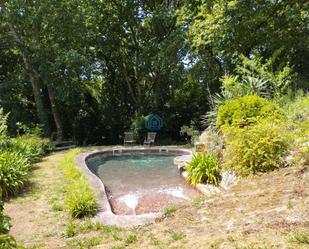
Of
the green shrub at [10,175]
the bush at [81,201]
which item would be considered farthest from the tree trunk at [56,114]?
the bush at [81,201]

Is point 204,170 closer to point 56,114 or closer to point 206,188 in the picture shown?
point 206,188

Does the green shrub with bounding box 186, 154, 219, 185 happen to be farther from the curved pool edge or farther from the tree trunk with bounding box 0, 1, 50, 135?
the tree trunk with bounding box 0, 1, 50, 135

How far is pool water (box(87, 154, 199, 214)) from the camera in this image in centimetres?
663

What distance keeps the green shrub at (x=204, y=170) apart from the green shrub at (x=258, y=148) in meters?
1.07

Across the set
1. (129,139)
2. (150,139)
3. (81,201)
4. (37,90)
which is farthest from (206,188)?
(37,90)

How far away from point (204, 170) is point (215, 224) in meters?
4.00

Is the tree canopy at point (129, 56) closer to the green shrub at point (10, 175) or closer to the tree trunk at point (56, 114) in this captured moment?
the tree trunk at point (56, 114)

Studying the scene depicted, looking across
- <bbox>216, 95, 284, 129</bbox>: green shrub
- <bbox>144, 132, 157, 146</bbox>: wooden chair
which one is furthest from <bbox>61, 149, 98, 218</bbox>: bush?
<bbox>144, 132, 157, 146</bbox>: wooden chair

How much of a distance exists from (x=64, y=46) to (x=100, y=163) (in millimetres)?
7545

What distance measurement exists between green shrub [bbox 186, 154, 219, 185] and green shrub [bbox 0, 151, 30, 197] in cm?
373

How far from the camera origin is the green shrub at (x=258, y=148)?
5.85 metres

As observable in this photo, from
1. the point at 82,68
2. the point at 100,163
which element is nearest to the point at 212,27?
the point at 82,68

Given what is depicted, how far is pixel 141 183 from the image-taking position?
830 cm

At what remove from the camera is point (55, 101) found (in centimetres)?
1769
